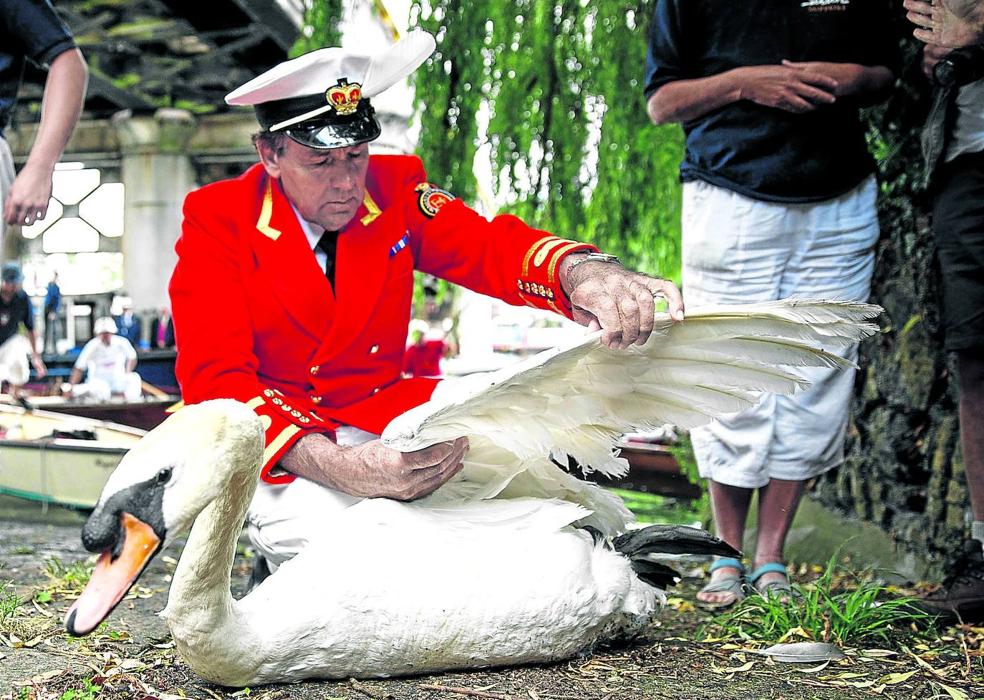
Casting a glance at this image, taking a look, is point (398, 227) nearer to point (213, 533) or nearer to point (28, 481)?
point (213, 533)

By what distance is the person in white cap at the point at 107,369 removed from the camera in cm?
1020

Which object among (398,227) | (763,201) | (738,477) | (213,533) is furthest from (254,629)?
(763,201)

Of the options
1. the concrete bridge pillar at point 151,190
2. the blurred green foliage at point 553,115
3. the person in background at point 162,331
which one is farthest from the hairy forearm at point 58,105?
the concrete bridge pillar at point 151,190

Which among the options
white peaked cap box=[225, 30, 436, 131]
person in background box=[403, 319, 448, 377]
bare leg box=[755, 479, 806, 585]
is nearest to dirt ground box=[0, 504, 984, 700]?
bare leg box=[755, 479, 806, 585]

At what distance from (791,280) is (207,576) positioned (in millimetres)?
1884

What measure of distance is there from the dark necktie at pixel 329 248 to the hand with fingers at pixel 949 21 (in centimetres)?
151

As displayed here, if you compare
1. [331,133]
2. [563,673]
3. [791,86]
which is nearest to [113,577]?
[563,673]

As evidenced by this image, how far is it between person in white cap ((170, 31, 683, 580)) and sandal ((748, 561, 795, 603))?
964mm

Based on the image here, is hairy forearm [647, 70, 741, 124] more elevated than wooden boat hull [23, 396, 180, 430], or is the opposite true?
hairy forearm [647, 70, 741, 124]

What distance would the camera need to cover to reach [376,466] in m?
2.14

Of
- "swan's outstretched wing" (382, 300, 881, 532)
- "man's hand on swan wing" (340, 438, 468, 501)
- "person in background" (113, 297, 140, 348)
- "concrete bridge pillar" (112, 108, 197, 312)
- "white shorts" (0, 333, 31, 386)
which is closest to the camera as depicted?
"swan's outstretched wing" (382, 300, 881, 532)

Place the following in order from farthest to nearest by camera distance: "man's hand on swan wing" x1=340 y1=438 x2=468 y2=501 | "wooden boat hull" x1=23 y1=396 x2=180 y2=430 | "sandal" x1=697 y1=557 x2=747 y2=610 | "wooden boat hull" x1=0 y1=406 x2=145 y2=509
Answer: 1. "wooden boat hull" x1=23 y1=396 x2=180 y2=430
2. "wooden boat hull" x1=0 y1=406 x2=145 y2=509
3. "sandal" x1=697 y1=557 x2=747 y2=610
4. "man's hand on swan wing" x1=340 y1=438 x2=468 y2=501

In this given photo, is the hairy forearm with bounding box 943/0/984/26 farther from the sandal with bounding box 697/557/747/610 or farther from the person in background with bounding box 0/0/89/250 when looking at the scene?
the person in background with bounding box 0/0/89/250

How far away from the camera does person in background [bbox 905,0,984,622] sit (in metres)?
2.63
